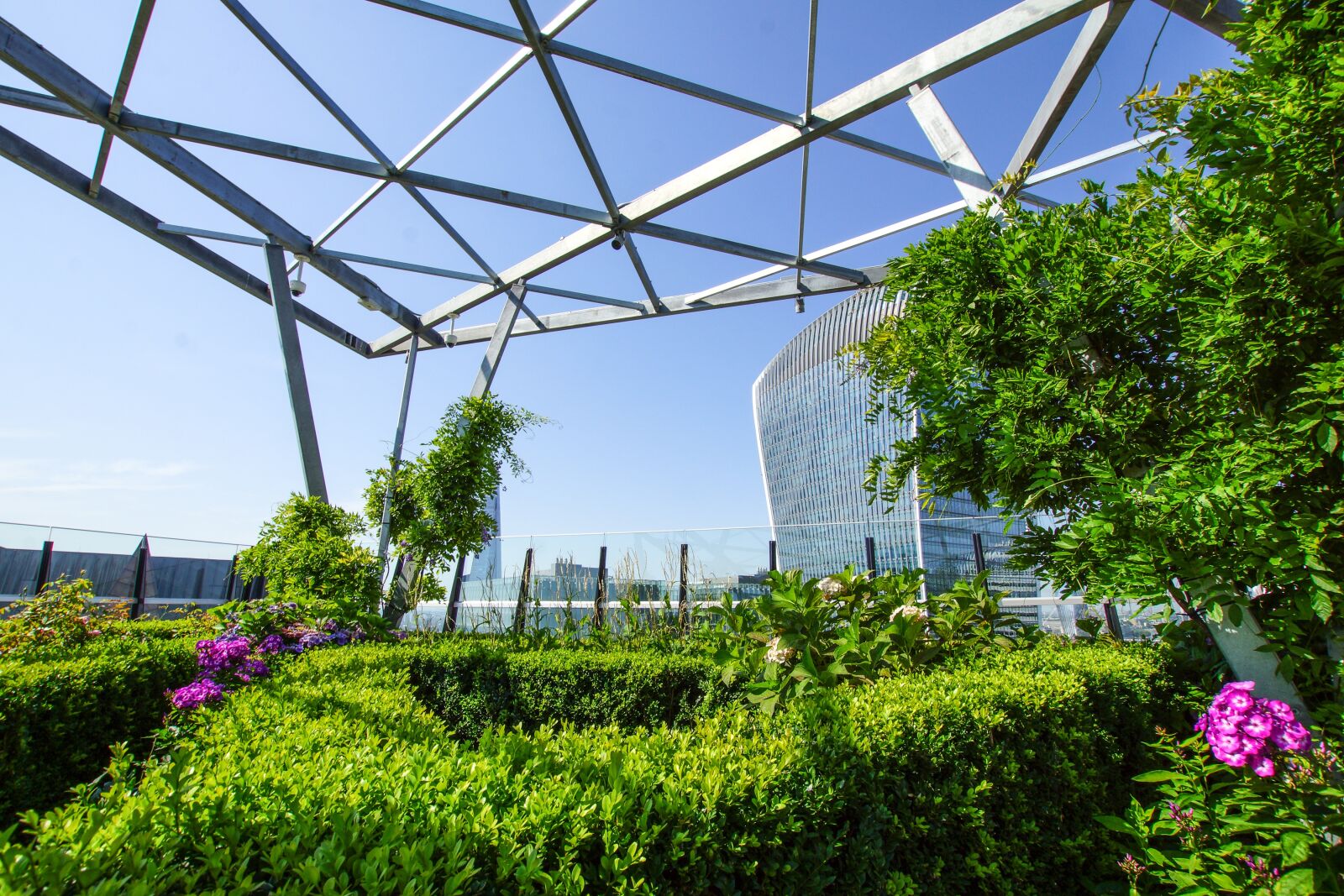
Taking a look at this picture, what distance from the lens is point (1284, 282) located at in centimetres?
188

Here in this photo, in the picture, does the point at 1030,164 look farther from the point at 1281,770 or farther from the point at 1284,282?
the point at 1281,770

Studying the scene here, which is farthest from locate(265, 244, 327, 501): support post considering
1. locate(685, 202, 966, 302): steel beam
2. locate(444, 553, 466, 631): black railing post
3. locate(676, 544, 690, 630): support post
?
locate(685, 202, 966, 302): steel beam

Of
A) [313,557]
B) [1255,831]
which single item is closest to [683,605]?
[313,557]

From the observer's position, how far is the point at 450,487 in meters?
7.67

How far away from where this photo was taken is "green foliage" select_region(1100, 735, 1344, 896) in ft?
4.91

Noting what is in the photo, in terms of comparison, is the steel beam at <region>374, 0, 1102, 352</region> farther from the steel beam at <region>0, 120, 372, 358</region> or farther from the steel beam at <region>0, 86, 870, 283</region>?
the steel beam at <region>0, 120, 372, 358</region>

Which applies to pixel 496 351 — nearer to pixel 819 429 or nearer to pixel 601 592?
pixel 601 592

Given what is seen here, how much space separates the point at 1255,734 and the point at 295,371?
905 cm

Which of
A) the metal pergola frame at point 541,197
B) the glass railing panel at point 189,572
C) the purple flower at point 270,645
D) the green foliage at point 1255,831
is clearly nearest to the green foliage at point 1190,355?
the green foliage at point 1255,831

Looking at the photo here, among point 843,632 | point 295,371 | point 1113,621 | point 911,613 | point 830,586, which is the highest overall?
point 295,371

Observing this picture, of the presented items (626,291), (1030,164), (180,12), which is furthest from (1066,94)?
(180,12)

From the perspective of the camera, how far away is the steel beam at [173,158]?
4621mm

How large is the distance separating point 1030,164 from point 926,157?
2.75 m

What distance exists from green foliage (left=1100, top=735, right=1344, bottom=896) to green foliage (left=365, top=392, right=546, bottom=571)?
7165mm
